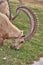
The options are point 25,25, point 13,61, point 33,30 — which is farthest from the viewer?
point 25,25

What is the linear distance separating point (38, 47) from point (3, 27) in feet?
15.3

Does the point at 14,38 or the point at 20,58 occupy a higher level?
the point at 14,38

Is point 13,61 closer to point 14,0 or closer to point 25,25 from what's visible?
point 25,25

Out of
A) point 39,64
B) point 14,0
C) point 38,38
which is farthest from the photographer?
point 14,0

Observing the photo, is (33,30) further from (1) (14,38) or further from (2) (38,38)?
(2) (38,38)

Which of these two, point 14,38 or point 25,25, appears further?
point 25,25

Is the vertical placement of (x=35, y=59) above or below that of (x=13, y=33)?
below

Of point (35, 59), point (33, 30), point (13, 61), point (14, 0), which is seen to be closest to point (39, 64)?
point (35, 59)

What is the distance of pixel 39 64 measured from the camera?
664cm

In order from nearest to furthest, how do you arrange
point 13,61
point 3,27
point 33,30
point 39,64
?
point 3,27, point 33,30, point 13,61, point 39,64

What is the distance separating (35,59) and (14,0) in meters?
6.31

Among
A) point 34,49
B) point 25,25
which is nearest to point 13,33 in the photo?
point 34,49

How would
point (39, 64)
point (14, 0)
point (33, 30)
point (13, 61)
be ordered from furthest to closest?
point (14, 0)
point (39, 64)
point (13, 61)
point (33, 30)

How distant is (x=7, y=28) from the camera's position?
2916 mm
